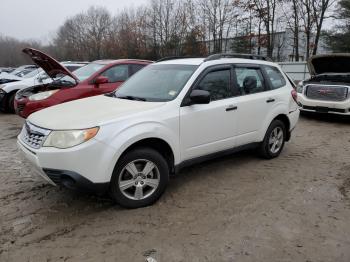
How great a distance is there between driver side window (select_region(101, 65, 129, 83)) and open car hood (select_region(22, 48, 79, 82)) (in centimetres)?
85

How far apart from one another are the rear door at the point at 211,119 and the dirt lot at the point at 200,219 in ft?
1.78

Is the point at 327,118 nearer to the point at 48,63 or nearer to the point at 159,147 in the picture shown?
the point at 159,147

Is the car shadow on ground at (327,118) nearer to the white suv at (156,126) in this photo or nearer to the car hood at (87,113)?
the white suv at (156,126)

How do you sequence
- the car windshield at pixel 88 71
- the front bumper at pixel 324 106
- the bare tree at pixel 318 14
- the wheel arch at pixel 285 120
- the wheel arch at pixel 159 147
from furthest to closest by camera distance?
the bare tree at pixel 318 14 < the front bumper at pixel 324 106 < the car windshield at pixel 88 71 < the wheel arch at pixel 285 120 < the wheel arch at pixel 159 147

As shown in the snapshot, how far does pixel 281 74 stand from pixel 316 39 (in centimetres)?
2522

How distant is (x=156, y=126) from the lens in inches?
157

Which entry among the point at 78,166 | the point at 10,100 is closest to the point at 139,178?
the point at 78,166

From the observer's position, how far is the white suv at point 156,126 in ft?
11.7

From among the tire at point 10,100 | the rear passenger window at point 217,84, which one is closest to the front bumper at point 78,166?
the rear passenger window at point 217,84

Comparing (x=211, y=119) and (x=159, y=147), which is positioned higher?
(x=211, y=119)

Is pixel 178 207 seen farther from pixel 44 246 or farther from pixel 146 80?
pixel 146 80

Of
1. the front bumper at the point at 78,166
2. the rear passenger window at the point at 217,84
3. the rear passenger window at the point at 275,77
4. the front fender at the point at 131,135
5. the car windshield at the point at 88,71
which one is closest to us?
the front bumper at the point at 78,166

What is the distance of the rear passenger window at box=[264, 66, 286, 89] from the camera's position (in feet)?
19.1

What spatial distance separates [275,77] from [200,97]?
2279 millimetres
